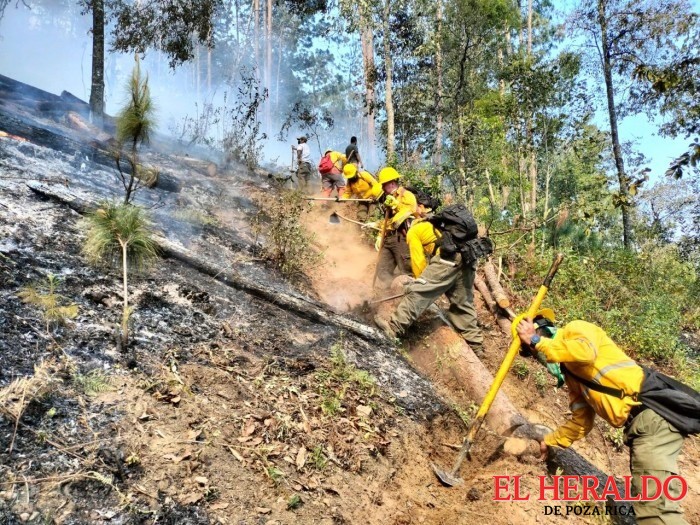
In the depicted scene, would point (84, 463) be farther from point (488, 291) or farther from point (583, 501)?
point (488, 291)

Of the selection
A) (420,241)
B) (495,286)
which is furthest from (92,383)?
(495,286)

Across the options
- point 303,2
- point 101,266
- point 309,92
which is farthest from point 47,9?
point 101,266

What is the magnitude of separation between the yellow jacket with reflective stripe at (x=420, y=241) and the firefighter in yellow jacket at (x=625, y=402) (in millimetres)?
2409

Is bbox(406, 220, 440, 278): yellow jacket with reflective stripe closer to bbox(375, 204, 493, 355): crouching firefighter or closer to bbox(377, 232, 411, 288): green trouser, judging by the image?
bbox(375, 204, 493, 355): crouching firefighter

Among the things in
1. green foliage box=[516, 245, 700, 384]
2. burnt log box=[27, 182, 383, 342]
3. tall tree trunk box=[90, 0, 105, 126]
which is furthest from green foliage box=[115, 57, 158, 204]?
tall tree trunk box=[90, 0, 105, 126]

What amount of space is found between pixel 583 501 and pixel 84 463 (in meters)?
3.49

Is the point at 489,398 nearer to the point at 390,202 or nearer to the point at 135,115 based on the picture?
the point at 390,202

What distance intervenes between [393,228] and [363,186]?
217cm

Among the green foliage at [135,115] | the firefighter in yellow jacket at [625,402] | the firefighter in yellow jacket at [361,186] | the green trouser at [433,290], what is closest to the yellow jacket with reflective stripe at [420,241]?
the green trouser at [433,290]

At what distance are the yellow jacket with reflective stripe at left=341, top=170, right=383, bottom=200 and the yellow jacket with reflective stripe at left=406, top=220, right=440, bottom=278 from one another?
3.05m

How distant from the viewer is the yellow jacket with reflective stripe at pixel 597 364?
3420 mm

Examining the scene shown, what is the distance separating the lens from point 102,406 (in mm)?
3041

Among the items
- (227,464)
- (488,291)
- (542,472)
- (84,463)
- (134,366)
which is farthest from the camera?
Result: (488,291)

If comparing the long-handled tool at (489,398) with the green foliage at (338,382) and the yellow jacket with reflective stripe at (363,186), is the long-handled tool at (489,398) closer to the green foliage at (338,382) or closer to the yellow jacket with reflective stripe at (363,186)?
the green foliage at (338,382)
